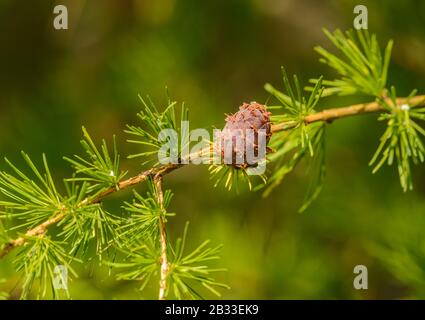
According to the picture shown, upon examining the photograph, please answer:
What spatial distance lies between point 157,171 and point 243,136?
10 cm

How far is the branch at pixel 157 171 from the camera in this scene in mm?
639

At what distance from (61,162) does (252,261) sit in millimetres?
481

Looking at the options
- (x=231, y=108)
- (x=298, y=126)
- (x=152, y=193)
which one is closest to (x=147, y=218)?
(x=152, y=193)

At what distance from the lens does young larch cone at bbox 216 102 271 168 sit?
2.08 ft

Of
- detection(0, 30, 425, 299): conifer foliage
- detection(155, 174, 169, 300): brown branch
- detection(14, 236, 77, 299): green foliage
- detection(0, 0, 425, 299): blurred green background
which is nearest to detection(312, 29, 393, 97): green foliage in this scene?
detection(0, 30, 425, 299): conifer foliage

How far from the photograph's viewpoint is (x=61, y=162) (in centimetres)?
144

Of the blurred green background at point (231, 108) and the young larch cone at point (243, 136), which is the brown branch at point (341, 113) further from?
the blurred green background at point (231, 108)

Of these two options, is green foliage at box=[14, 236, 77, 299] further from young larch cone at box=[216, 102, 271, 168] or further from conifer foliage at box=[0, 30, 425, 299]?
young larch cone at box=[216, 102, 271, 168]

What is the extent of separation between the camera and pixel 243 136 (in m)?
0.63

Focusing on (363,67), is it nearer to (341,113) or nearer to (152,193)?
(341,113)

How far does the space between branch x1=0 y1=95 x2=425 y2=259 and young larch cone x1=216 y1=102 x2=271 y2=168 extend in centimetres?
3
